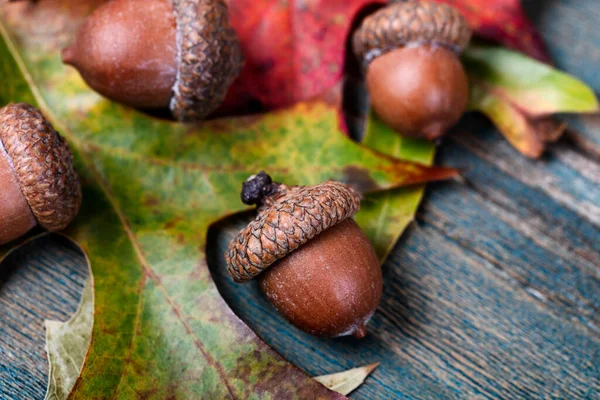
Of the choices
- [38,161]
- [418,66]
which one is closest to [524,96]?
[418,66]

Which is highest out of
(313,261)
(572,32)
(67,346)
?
(572,32)

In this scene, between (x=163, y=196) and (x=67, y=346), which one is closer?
(x=67, y=346)

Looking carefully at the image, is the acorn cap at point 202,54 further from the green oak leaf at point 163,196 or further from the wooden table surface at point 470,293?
the wooden table surface at point 470,293

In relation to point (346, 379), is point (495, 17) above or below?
above

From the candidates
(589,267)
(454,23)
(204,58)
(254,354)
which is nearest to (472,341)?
(589,267)

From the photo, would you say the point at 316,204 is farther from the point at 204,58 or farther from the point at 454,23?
the point at 454,23

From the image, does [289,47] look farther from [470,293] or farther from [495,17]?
[470,293]
